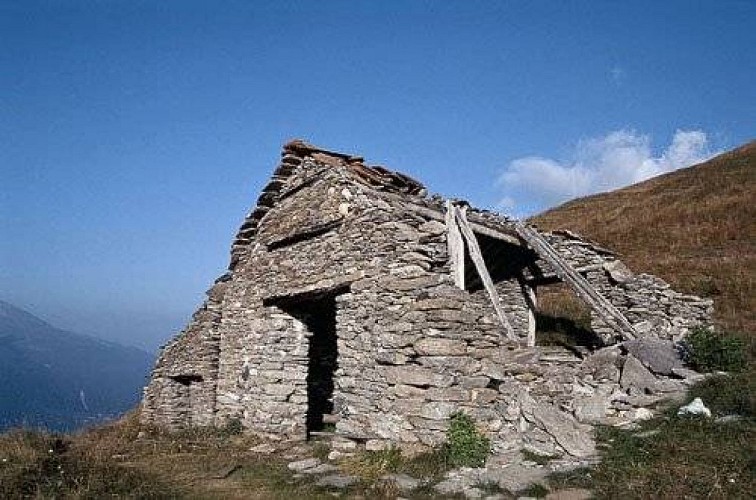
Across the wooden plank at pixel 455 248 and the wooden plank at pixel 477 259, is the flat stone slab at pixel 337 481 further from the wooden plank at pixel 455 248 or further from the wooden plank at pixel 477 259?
→ the wooden plank at pixel 477 259

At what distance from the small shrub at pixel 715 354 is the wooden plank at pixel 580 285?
48.5 inches

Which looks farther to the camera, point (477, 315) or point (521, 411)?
point (477, 315)

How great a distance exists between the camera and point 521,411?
A: 7.77 metres

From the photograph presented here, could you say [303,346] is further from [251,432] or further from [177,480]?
[177,480]

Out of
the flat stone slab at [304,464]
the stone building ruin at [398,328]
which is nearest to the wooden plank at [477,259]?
the stone building ruin at [398,328]

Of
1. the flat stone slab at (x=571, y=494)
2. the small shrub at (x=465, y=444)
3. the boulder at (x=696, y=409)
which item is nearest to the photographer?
the flat stone slab at (x=571, y=494)

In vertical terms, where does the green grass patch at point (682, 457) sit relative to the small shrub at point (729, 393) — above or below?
below

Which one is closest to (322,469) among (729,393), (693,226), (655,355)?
(655,355)

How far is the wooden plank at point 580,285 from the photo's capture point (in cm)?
1021

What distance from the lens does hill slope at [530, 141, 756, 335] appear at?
18203 mm

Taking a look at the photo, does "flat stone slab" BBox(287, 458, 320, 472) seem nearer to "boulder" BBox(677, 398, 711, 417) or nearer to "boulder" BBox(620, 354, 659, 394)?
"boulder" BBox(620, 354, 659, 394)

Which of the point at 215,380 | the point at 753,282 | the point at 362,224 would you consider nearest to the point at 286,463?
the point at 362,224

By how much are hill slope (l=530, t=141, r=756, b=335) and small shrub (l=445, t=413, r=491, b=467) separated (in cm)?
858

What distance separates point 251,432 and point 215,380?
2.47 meters
